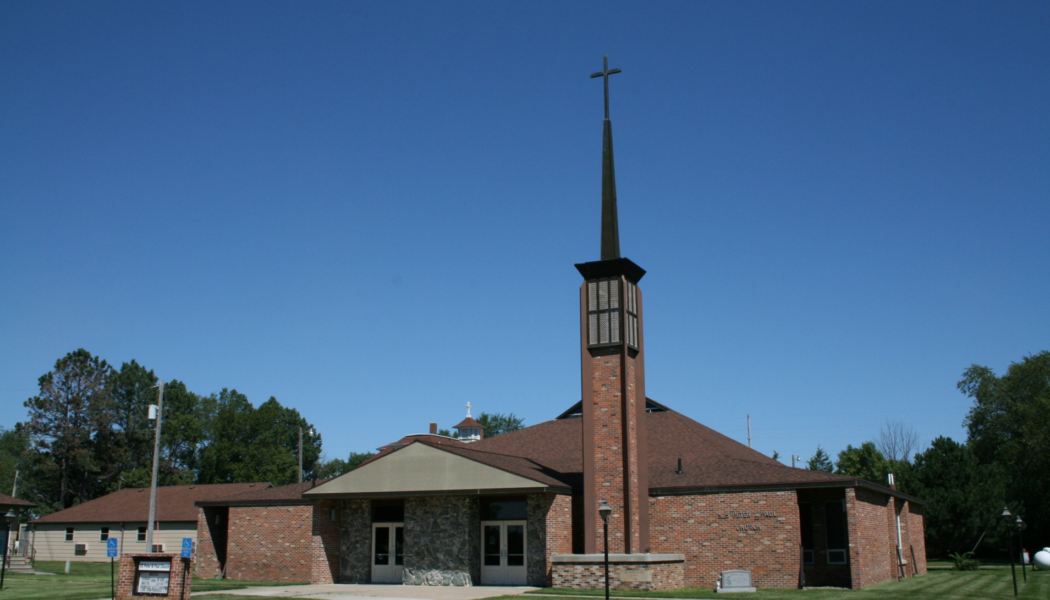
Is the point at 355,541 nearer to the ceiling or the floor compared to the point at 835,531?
nearer to the floor

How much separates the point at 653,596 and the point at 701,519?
5193mm

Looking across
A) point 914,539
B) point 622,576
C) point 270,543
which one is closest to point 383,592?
point 622,576

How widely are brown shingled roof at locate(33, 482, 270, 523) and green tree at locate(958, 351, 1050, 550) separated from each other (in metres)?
48.3

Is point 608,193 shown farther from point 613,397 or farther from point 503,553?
point 503,553

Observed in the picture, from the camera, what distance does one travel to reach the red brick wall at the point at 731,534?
80.7 feet

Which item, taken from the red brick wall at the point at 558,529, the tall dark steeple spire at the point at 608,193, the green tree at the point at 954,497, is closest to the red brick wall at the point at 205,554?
the red brick wall at the point at 558,529

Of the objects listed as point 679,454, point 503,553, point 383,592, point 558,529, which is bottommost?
point 383,592

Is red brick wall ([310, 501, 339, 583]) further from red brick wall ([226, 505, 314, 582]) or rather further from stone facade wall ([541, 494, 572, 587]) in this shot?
stone facade wall ([541, 494, 572, 587])

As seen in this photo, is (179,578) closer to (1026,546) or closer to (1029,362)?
(1026,546)

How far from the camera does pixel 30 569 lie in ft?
123

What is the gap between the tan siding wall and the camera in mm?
45438

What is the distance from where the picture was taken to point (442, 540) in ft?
89.9

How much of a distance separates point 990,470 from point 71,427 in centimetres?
6693

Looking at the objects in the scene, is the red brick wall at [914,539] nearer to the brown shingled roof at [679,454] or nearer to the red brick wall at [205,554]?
the brown shingled roof at [679,454]
